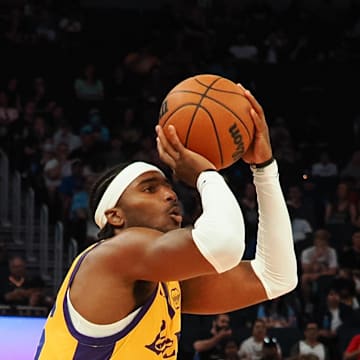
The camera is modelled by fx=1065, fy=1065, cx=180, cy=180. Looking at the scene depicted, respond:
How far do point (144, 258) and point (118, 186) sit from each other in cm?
34

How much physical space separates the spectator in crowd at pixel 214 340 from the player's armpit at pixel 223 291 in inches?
247

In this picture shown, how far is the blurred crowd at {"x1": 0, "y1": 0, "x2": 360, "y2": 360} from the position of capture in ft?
35.3

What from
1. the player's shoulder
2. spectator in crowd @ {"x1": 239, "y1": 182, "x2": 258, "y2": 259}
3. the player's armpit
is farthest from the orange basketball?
spectator in crowd @ {"x1": 239, "y1": 182, "x2": 258, "y2": 259}

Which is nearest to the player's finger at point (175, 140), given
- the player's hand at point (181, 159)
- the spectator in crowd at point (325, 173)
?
the player's hand at point (181, 159)

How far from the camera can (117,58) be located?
1559cm

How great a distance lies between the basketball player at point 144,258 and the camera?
127 inches

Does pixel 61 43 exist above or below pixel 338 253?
above

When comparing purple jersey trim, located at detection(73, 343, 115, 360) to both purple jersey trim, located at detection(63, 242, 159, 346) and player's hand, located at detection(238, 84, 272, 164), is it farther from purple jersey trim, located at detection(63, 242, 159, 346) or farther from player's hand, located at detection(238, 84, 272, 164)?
player's hand, located at detection(238, 84, 272, 164)

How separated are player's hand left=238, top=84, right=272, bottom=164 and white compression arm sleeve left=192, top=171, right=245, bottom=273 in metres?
0.38

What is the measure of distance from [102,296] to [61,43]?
1213 centimetres

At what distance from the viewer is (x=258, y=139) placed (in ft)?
11.8

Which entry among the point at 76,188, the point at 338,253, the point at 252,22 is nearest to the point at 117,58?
the point at 252,22

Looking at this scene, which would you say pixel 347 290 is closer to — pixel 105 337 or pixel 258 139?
pixel 258 139

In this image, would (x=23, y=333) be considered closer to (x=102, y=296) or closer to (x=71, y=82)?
(x=102, y=296)
